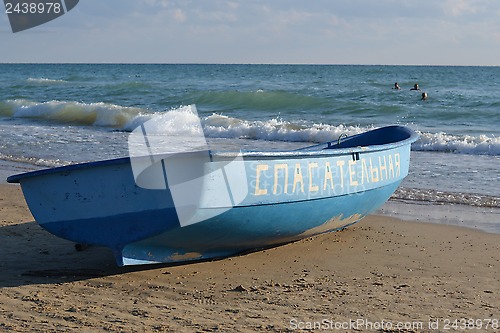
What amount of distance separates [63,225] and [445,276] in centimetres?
276

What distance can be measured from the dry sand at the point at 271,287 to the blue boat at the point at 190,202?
24cm

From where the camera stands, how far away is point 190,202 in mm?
4734

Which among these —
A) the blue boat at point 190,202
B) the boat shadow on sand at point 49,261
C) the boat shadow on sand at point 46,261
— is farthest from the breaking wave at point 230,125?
the boat shadow on sand at point 46,261

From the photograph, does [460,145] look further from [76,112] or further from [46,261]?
[76,112]

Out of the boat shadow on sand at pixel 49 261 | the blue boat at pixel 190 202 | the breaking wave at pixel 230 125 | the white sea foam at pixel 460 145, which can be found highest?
the blue boat at pixel 190 202

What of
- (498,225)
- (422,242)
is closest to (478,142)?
(498,225)

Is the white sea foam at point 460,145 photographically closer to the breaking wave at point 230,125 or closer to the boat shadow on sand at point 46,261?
the breaking wave at point 230,125

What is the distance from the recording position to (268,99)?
2538cm

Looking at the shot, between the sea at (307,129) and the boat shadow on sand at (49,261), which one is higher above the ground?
the boat shadow on sand at (49,261)

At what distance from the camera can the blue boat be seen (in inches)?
185

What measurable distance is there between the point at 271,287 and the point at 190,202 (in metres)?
0.80

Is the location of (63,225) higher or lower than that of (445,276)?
higher

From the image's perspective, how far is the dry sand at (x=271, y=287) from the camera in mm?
4031

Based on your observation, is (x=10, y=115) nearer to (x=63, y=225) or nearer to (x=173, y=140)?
(x=173, y=140)
